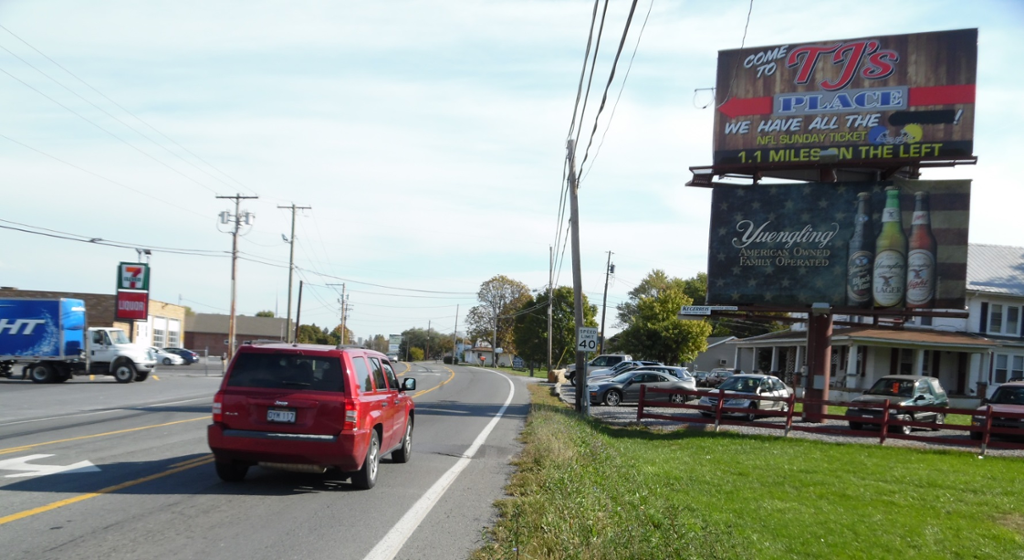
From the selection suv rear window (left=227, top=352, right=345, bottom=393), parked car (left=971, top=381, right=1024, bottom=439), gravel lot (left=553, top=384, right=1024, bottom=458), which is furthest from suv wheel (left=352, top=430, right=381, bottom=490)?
parked car (left=971, top=381, right=1024, bottom=439)

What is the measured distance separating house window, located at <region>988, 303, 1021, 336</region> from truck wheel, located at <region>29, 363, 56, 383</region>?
142 ft

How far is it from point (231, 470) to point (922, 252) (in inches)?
846

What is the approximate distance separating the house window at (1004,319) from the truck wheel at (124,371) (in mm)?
40261

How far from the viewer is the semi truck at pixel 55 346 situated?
34438 millimetres

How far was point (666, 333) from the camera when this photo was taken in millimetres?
61844

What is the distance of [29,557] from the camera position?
622 centimetres

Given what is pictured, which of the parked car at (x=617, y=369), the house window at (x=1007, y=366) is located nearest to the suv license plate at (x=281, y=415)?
the parked car at (x=617, y=369)

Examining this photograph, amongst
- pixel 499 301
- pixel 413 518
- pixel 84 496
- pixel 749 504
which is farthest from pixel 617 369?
pixel 499 301

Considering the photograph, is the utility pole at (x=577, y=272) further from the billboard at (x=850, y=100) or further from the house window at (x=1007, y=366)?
the house window at (x=1007, y=366)

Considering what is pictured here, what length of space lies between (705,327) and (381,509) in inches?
2194

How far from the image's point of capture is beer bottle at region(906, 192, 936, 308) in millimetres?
24219

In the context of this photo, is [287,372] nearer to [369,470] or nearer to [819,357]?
[369,470]

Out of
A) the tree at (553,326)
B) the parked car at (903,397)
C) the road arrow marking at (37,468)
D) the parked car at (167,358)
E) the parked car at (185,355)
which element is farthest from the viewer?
the tree at (553,326)

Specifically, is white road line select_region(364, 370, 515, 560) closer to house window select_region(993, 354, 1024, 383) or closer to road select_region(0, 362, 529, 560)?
road select_region(0, 362, 529, 560)
